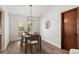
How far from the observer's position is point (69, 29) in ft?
10.8

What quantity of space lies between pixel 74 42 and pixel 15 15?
8.76 feet

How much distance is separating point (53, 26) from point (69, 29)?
0.94 m

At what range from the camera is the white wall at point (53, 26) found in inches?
144

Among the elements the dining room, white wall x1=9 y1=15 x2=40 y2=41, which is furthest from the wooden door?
white wall x1=9 y1=15 x2=40 y2=41

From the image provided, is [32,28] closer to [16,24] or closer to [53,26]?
[16,24]

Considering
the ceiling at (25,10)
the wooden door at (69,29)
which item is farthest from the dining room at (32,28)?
the wooden door at (69,29)

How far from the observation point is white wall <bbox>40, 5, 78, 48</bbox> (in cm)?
366

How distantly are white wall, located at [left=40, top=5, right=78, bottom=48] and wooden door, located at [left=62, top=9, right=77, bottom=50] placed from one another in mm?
212

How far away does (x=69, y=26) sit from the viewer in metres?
3.28

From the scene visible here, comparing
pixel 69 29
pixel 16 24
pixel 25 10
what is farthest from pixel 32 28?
pixel 69 29

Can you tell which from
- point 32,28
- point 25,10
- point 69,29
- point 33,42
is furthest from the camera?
point 25,10

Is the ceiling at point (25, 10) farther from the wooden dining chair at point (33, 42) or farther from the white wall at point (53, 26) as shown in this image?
the wooden dining chair at point (33, 42)
